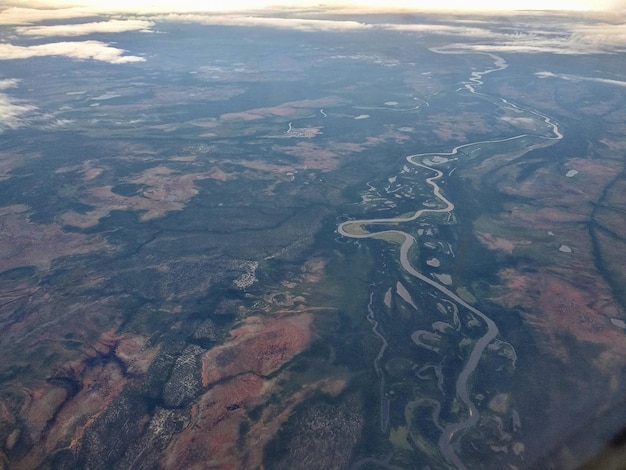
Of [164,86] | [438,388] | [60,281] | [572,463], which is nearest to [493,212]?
[438,388]

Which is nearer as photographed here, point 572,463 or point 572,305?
point 572,463

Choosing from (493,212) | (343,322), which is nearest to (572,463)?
(343,322)

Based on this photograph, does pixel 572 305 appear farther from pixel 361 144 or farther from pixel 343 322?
pixel 361 144

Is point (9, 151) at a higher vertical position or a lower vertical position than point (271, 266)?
lower

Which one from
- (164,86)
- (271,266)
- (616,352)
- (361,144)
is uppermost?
(616,352)

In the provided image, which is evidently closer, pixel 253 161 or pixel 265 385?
pixel 265 385

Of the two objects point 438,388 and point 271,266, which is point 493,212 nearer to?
point 271,266

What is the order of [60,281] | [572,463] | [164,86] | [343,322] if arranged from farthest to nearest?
1. [164,86]
2. [60,281]
3. [343,322]
4. [572,463]

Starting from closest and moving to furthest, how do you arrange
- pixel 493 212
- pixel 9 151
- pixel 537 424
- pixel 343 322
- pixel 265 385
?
pixel 537 424, pixel 265 385, pixel 343 322, pixel 493 212, pixel 9 151

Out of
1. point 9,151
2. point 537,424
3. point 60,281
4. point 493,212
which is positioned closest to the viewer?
point 537,424
